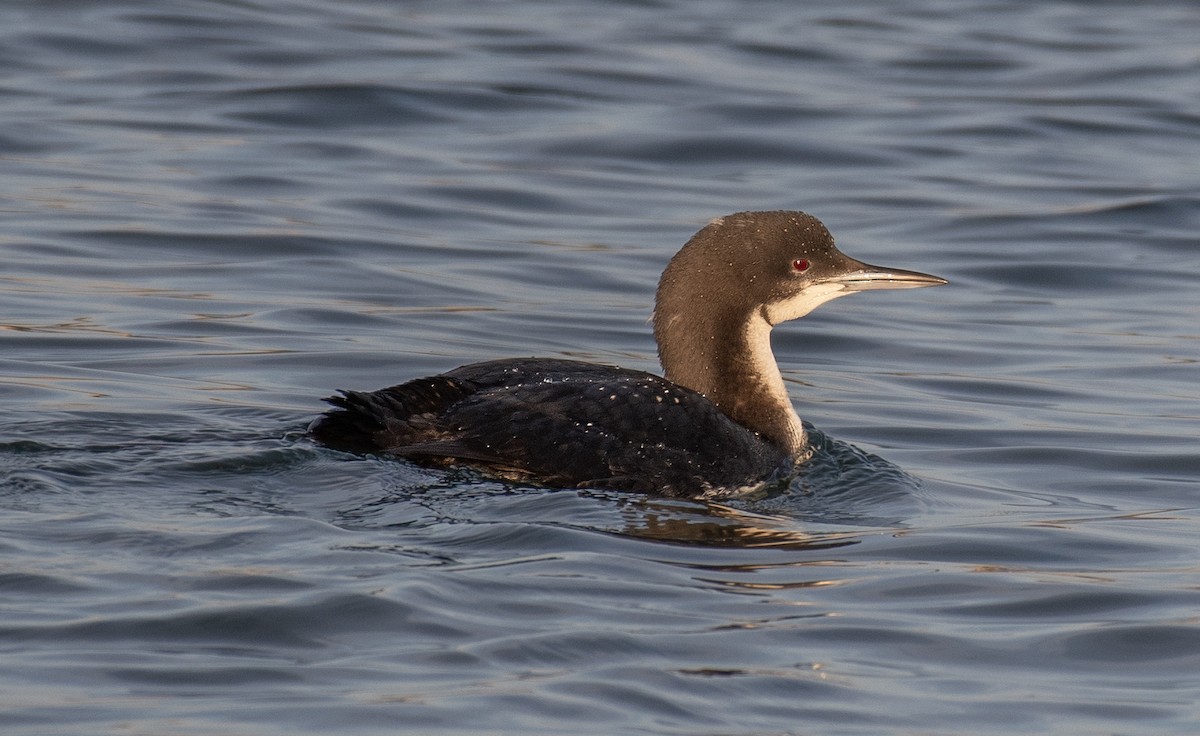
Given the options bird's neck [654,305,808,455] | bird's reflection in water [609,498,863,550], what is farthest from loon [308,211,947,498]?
bird's reflection in water [609,498,863,550]

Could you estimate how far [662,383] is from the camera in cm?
632

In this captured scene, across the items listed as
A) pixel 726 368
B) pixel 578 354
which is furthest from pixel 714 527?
pixel 578 354

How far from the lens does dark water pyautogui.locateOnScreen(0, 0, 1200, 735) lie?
14.7ft

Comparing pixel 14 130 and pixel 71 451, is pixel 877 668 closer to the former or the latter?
pixel 71 451

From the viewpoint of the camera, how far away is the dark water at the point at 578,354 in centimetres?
449

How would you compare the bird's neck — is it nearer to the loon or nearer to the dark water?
the loon

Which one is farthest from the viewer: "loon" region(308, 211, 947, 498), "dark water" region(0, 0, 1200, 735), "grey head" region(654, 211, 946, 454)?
"grey head" region(654, 211, 946, 454)

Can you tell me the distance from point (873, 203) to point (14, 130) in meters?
5.50

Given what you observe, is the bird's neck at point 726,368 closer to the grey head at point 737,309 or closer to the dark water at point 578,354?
the grey head at point 737,309

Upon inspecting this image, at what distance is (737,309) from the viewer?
22.1ft

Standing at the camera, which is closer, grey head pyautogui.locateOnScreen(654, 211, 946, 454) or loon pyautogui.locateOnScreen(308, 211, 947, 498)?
loon pyautogui.locateOnScreen(308, 211, 947, 498)

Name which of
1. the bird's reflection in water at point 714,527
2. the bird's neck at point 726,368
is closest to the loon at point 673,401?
the bird's neck at point 726,368

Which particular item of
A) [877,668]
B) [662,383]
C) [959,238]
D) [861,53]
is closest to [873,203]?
[959,238]

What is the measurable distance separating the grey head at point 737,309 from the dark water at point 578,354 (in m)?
0.38
